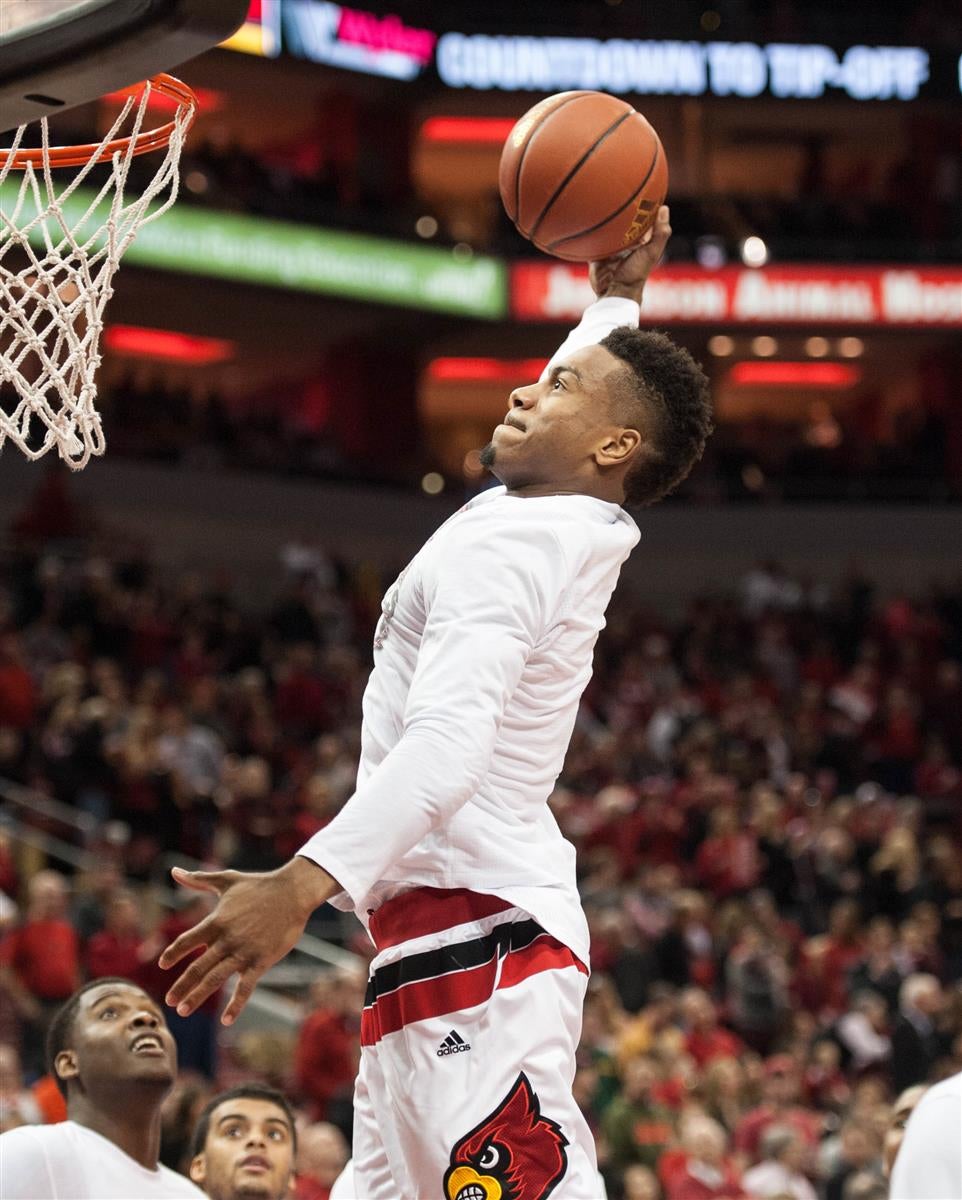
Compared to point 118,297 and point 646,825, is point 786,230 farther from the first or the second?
point 646,825

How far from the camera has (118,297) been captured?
2044 cm

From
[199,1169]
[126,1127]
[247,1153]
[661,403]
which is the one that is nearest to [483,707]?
[661,403]

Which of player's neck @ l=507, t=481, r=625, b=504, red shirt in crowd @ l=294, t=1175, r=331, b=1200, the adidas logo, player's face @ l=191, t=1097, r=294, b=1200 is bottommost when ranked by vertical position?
red shirt in crowd @ l=294, t=1175, r=331, b=1200

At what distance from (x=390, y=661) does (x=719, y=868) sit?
9838mm

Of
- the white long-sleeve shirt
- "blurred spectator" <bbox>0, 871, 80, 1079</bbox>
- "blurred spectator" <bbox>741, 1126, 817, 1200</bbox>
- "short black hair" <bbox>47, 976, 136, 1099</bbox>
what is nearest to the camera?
A: the white long-sleeve shirt

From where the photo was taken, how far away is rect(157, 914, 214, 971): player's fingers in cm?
245

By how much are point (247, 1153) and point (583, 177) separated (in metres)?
2.25

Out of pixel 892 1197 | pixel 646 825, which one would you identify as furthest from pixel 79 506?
pixel 892 1197

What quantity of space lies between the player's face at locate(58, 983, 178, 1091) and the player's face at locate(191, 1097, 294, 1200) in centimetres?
32

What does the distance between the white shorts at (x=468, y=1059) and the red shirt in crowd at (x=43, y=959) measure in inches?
223

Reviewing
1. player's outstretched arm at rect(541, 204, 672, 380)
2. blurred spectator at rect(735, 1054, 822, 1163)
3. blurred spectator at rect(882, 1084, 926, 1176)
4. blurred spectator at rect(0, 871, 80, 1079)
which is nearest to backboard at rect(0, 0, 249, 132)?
player's outstretched arm at rect(541, 204, 672, 380)

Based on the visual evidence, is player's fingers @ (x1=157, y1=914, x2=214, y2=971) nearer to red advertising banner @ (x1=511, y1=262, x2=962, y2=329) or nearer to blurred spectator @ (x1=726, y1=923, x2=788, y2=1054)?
blurred spectator @ (x1=726, y1=923, x2=788, y2=1054)

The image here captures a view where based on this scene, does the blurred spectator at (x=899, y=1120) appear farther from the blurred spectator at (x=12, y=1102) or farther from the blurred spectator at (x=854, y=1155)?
the blurred spectator at (x=854, y=1155)

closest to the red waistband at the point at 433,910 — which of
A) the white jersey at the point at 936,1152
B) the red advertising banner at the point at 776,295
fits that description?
the white jersey at the point at 936,1152
